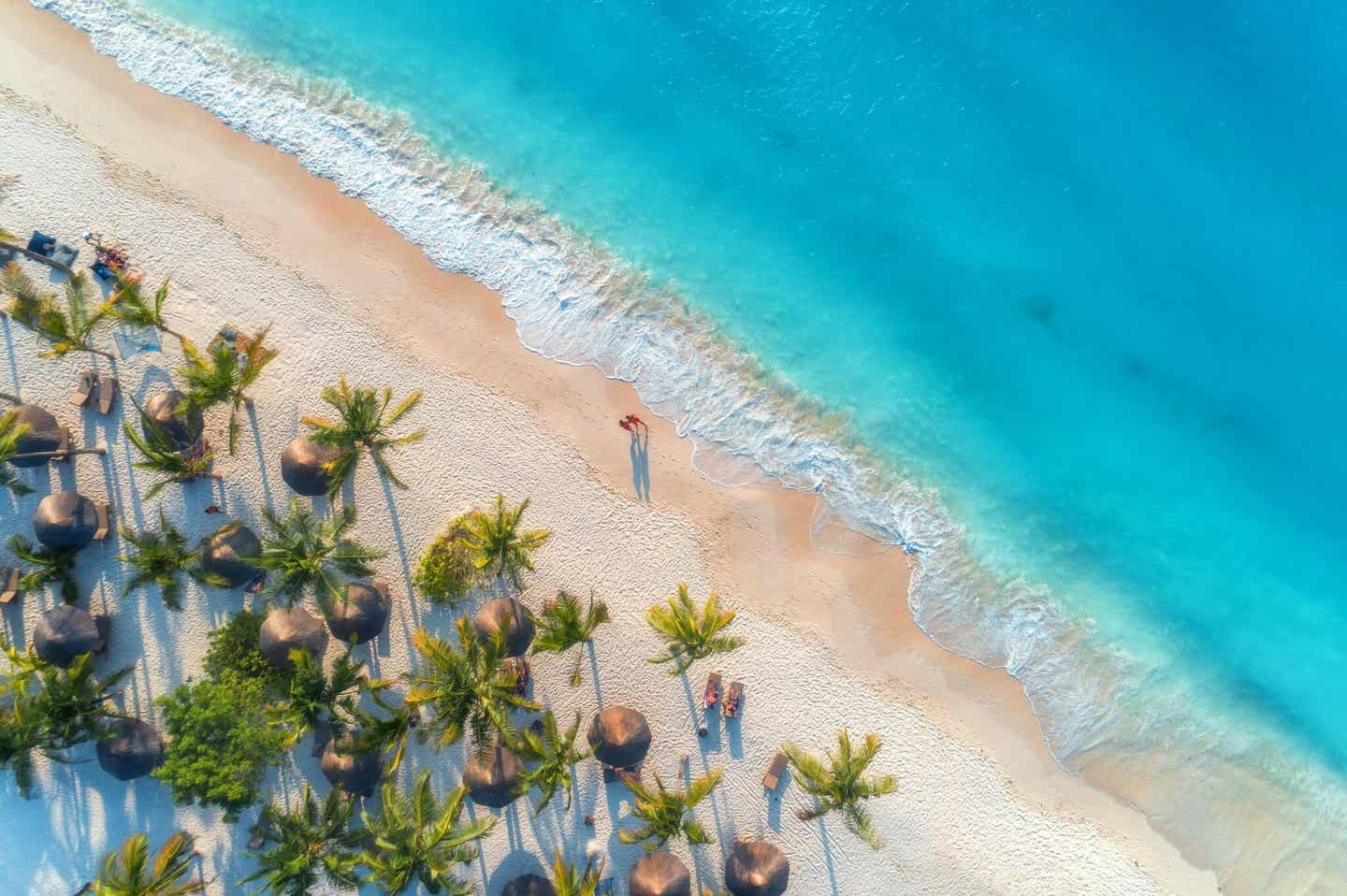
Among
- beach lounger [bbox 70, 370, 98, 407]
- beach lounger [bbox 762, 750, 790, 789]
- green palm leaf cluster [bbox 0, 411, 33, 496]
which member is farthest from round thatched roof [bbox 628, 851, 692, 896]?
beach lounger [bbox 70, 370, 98, 407]

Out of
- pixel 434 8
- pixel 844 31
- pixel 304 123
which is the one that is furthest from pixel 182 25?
pixel 844 31

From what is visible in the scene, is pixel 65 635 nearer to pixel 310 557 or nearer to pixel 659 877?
pixel 310 557

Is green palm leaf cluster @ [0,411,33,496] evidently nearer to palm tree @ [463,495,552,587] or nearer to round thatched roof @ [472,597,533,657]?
palm tree @ [463,495,552,587]

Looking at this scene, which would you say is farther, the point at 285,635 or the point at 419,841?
the point at 285,635

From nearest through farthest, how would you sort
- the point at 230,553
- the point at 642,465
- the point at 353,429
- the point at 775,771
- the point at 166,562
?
the point at 353,429 < the point at 166,562 < the point at 230,553 < the point at 775,771 < the point at 642,465

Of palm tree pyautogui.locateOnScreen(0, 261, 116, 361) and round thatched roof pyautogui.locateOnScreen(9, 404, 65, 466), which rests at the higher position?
palm tree pyautogui.locateOnScreen(0, 261, 116, 361)

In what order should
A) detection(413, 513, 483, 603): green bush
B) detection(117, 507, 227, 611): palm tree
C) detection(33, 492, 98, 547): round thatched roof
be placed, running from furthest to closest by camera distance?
detection(413, 513, 483, 603): green bush → detection(33, 492, 98, 547): round thatched roof → detection(117, 507, 227, 611): palm tree

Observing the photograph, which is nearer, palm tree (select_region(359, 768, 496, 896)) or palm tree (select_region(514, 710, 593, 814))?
palm tree (select_region(359, 768, 496, 896))

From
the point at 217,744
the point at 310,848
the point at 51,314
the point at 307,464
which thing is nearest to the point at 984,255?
the point at 307,464
